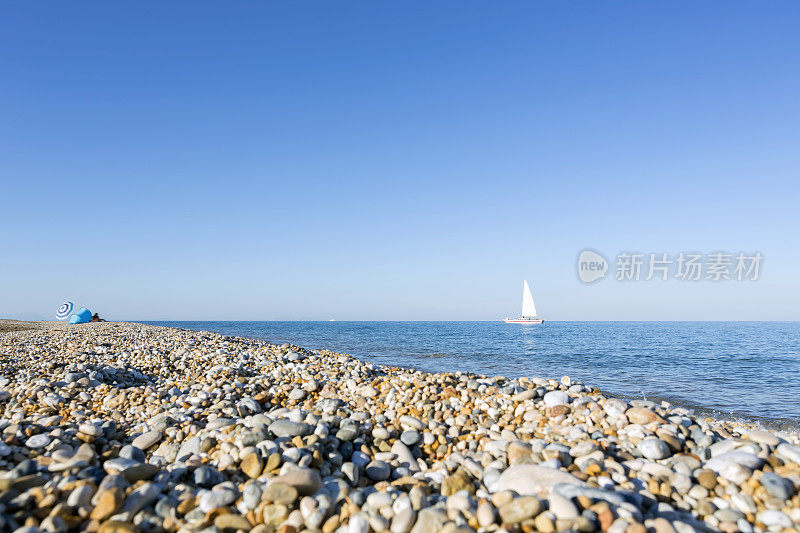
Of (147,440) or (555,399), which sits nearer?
(147,440)

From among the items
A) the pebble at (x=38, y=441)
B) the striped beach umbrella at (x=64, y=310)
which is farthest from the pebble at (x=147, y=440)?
the striped beach umbrella at (x=64, y=310)

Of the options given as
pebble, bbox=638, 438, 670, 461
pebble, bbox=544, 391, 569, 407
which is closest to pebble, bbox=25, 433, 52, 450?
pebble, bbox=544, 391, 569, 407

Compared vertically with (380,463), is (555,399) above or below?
above

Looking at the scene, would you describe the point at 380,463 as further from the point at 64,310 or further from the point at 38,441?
the point at 64,310

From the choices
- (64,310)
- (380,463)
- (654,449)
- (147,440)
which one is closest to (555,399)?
(654,449)

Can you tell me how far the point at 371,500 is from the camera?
2883 millimetres

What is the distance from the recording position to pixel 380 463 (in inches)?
145

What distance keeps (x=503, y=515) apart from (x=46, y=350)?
13.6 meters

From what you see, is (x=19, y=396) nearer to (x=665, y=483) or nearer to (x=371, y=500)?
(x=371, y=500)

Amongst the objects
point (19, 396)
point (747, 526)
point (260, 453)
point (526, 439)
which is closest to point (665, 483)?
point (747, 526)

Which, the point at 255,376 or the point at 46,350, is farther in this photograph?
the point at 46,350

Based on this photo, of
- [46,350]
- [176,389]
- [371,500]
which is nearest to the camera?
[371,500]

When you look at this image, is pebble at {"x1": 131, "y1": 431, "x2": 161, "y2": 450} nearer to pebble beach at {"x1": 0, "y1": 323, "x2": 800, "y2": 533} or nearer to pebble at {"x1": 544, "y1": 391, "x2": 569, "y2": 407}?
pebble beach at {"x1": 0, "y1": 323, "x2": 800, "y2": 533}

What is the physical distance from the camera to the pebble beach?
2.62m
